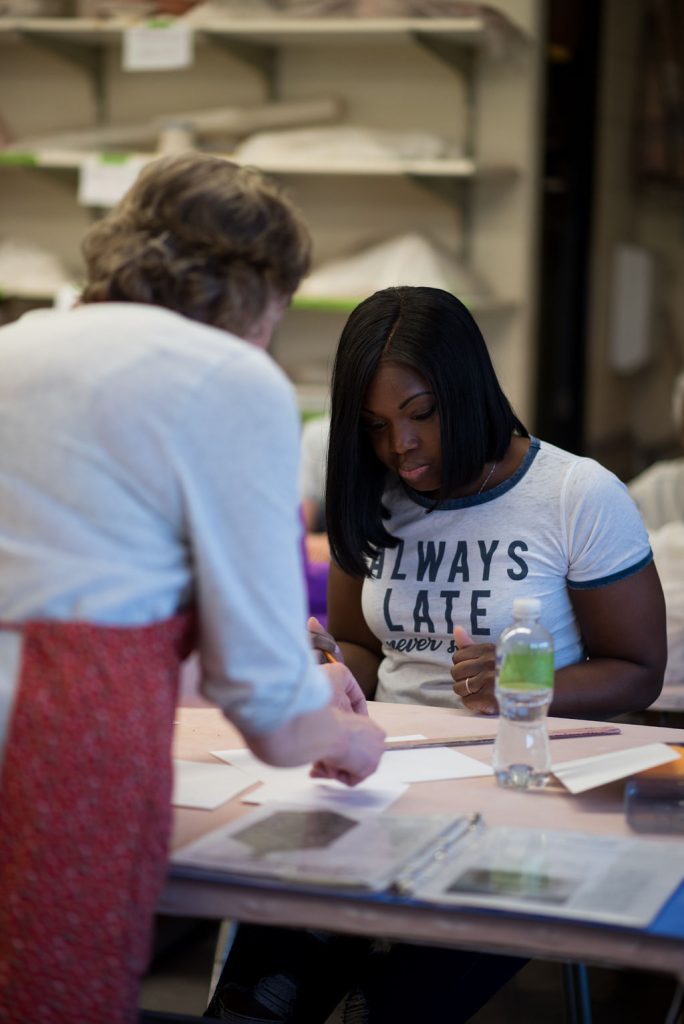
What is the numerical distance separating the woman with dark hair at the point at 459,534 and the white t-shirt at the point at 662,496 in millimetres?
1439

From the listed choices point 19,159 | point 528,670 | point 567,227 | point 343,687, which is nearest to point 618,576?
point 528,670

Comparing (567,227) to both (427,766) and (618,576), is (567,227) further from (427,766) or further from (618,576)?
(427,766)

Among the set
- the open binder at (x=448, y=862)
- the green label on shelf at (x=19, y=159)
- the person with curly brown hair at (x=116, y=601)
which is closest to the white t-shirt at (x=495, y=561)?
the open binder at (x=448, y=862)

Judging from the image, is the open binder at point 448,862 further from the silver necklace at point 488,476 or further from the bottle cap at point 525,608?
the silver necklace at point 488,476

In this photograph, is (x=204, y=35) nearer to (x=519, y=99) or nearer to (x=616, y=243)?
(x=519, y=99)

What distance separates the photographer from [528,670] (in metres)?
1.70

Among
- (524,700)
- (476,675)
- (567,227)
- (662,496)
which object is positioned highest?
(524,700)

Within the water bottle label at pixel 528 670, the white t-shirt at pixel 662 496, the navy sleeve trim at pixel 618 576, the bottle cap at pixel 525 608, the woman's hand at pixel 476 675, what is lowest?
the white t-shirt at pixel 662 496

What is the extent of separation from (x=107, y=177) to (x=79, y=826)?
3.50 m

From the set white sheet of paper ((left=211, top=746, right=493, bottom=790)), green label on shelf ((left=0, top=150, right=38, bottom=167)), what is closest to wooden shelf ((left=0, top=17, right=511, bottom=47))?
green label on shelf ((left=0, top=150, right=38, bottom=167))

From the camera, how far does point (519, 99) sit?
14.7 feet

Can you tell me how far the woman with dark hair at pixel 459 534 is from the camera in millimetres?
2049

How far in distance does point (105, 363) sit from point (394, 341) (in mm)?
889

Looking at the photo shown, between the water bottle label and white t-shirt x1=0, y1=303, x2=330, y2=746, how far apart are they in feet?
1.65
